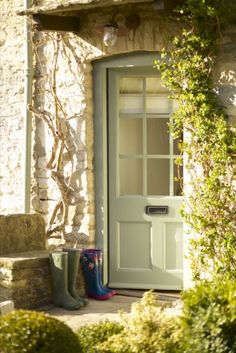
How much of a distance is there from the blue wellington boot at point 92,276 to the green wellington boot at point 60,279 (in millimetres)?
468

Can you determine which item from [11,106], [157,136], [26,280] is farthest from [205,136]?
[11,106]

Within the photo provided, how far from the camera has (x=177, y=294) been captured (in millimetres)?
9547

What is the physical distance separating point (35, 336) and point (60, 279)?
3.43m

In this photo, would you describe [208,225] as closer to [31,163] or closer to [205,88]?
[205,88]

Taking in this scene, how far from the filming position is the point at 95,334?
6211mm

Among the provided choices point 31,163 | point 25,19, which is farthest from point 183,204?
point 25,19

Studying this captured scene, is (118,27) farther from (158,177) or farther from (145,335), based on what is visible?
(145,335)

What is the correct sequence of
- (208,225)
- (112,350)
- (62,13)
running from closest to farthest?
(112,350)
(208,225)
(62,13)

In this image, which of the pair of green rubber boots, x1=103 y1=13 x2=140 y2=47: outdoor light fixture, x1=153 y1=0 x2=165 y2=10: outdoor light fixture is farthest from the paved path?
x1=153 y1=0 x2=165 y2=10: outdoor light fixture

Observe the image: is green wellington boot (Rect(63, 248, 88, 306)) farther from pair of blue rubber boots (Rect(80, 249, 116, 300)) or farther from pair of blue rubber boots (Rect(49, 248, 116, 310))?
pair of blue rubber boots (Rect(80, 249, 116, 300))

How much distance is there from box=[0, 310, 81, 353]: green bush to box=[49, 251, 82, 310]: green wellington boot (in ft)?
10.5

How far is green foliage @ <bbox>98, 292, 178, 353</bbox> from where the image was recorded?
19.1 feet

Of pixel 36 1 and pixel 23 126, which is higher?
pixel 36 1

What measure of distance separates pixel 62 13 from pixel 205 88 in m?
1.75
